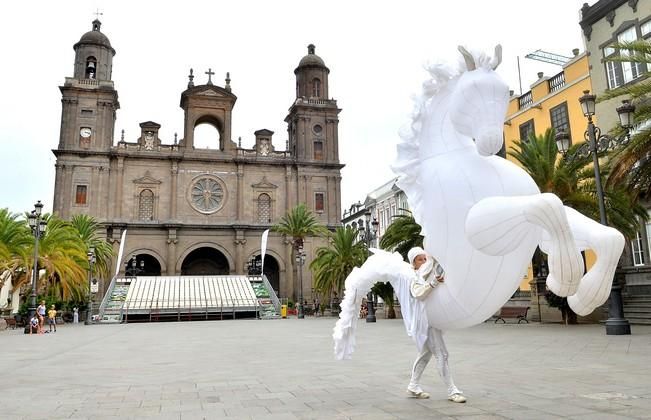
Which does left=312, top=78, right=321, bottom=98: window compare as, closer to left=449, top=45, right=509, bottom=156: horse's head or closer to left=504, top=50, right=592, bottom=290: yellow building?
left=504, top=50, right=592, bottom=290: yellow building

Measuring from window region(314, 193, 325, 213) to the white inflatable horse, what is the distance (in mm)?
41425

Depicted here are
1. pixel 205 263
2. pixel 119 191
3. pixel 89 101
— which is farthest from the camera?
pixel 205 263

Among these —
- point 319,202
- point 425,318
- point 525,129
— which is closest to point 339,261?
point 525,129

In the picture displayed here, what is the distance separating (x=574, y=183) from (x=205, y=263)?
35349 millimetres

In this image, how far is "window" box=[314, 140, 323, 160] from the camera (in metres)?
48.2

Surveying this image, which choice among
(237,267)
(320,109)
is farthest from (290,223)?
(320,109)

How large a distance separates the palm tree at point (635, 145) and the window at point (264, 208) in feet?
115

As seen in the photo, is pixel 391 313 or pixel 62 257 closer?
pixel 62 257

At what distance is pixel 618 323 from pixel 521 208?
1172cm

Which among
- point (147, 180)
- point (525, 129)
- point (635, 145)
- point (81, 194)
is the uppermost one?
point (147, 180)

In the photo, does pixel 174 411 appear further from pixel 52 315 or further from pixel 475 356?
pixel 52 315

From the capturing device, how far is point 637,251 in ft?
67.9

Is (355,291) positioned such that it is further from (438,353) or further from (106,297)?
(106,297)

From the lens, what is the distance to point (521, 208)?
144 inches
